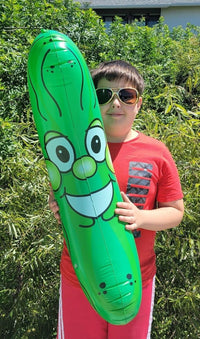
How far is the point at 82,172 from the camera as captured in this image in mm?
1469

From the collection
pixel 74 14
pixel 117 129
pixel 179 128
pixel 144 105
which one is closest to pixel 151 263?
pixel 117 129

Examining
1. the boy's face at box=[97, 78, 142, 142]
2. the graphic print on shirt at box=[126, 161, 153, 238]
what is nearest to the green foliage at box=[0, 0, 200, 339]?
the graphic print on shirt at box=[126, 161, 153, 238]

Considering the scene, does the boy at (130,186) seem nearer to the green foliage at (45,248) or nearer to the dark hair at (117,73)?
the dark hair at (117,73)

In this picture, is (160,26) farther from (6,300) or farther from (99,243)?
(99,243)

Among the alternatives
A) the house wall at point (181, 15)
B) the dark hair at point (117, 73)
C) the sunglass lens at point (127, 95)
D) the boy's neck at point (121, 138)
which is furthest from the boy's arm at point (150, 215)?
the house wall at point (181, 15)

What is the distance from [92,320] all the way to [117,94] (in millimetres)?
925

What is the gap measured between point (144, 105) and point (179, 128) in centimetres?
127

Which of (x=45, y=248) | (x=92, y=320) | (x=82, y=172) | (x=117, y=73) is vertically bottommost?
(x=45, y=248)

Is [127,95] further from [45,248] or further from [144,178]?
[45,248]

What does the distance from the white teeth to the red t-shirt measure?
199 millimetres

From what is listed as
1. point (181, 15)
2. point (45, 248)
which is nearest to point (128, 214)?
point (45, 248)

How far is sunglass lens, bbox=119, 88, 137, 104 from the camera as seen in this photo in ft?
5.35

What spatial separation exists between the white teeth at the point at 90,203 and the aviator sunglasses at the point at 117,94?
378mm

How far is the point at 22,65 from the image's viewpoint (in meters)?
3.80
